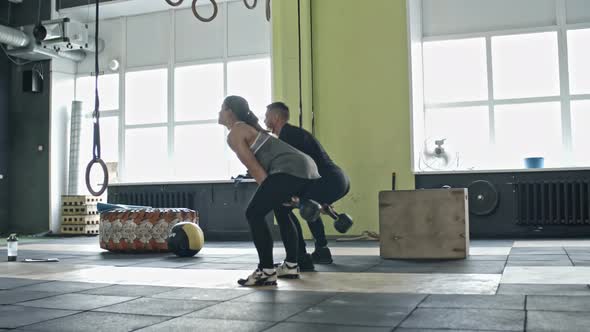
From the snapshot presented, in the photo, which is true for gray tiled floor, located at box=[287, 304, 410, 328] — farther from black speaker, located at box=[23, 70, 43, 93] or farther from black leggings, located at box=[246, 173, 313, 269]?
black speaker, located at box=[23, 70, 43, 93]

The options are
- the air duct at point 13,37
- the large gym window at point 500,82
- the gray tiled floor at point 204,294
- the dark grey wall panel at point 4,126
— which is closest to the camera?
the gray tiled floor at point 204,294

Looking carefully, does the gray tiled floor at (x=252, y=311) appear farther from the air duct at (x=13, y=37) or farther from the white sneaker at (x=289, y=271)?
the air duct at (x=13, y=37)

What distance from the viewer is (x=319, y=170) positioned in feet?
15.9

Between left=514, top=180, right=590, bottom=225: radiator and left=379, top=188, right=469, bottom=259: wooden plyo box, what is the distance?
2.76 m

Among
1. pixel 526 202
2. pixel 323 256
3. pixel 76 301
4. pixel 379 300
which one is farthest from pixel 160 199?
pixel 379 300

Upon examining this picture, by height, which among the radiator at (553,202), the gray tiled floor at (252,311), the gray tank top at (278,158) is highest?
the gray tank top at (278,158)

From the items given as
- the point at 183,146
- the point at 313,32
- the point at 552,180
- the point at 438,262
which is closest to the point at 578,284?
the point at 438,262

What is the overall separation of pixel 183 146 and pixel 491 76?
534cm

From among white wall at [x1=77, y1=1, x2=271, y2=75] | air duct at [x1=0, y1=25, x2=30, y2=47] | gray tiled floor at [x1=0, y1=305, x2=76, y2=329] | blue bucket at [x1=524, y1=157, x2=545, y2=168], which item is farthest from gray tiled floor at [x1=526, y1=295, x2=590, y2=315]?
air duct at [x1=0, y1=25, x2=30, y2=47]

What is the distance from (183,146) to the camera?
431 inches

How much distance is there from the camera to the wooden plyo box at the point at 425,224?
5.24 metres

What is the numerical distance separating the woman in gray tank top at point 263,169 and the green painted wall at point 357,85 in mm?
4286

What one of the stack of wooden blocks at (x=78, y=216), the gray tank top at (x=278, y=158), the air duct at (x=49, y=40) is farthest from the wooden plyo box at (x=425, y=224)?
the stack of wooden blocks at (x=78, y=216)

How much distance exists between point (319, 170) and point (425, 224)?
3.75 feet
